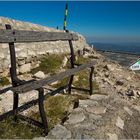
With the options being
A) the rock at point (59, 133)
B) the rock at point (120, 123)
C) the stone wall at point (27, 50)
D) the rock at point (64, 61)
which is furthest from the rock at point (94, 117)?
the rock at point (64, 61)

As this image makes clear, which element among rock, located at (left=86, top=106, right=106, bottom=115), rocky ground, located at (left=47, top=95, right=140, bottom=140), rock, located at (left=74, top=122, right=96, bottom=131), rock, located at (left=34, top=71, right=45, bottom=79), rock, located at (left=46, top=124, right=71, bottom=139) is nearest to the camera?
rock, located at (left=46, top=124, right=71, bottom=139)

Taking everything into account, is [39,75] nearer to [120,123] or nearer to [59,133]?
[120,123]

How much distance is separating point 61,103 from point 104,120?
142 centimetres

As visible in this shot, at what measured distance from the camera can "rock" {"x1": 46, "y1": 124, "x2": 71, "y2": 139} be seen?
4.32 meters

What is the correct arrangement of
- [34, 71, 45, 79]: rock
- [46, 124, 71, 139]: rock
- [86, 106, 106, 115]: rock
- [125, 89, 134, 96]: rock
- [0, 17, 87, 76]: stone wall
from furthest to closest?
[125, 89, 134, 96]: rock
[34, 71, 45, 79]: rock
[0, 17, 87, 76]: stone wall
[86, 106, 106, 115]: rock
[46, 124, 71, 139]: rock

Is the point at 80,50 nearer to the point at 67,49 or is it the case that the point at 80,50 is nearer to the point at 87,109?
the point at 67,49

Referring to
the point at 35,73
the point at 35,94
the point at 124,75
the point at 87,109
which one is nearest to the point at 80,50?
the point at 124,75

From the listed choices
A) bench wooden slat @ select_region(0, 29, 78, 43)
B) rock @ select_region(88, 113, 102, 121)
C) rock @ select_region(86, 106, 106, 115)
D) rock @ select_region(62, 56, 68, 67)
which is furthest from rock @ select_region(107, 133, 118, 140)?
rock @ select_region(62, 56, 68, 67)

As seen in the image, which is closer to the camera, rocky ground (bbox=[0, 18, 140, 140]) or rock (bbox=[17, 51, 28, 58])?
rocky ground (bbox=[0, 18, 140, 140])

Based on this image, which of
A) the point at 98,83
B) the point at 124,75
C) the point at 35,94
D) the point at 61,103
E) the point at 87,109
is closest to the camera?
the point at 87,109

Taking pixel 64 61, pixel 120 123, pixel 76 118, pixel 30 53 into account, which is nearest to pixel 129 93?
pixel 64 61

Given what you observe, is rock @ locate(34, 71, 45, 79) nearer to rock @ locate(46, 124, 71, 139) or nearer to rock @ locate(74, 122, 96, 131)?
rock @ locate(74, 122, 96, 131)

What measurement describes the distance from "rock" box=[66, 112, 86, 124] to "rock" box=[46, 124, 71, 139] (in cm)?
35

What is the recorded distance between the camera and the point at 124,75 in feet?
35.3
